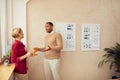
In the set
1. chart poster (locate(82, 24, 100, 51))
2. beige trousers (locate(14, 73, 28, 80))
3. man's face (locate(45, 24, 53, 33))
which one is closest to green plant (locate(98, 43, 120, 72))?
chart poster (locate(82, 24, 100, 51))

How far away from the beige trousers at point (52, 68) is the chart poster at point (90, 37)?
0.95m

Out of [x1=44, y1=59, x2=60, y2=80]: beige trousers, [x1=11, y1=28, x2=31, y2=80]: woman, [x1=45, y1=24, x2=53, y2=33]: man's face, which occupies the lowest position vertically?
[x1=44, y1=59, x2=60, y2=80]: beige trousers

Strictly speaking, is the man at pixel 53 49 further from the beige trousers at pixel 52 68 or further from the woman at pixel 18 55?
the woman at pixel 18 55

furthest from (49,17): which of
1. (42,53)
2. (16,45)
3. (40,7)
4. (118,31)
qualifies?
(118,31)

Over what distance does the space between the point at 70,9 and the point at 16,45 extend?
1.86m

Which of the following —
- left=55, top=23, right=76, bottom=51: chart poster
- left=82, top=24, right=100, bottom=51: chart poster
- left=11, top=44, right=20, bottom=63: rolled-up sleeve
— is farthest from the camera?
left=82, top=24, right=100, bottom=51: chart poster

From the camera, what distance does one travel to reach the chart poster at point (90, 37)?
477 cm

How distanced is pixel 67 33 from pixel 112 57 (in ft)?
4.41

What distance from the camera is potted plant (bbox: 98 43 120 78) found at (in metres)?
4.80

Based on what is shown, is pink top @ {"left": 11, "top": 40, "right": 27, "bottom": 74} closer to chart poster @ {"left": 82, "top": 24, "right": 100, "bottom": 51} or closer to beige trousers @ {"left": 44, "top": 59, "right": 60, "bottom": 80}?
beige trousers @ {"left": 44, "top": 59, "right": 60, "bottom": 80}

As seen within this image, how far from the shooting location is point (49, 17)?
4.46 meters

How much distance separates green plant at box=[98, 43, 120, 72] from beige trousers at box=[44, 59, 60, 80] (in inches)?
51.0

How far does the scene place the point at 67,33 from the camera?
4.61 meters

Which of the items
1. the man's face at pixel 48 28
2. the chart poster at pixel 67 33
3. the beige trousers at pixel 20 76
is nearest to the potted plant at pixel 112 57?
the chart poster at pixel 67 33
